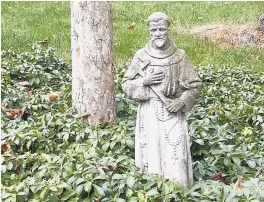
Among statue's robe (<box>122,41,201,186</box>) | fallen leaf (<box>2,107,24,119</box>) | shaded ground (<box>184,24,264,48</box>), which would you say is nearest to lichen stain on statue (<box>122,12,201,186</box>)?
statue's robe (<box>122,41,201,186</box>)

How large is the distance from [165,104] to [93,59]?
1.63 m

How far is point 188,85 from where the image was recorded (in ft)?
13.6

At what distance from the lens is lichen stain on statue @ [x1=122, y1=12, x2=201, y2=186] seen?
409cm

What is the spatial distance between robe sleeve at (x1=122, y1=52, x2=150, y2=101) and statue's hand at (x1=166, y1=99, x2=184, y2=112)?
0.19 metres

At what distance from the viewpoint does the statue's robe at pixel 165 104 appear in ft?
13.5

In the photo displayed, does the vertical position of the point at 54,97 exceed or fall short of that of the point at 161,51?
it falls short

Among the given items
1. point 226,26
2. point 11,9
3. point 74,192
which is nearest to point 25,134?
point 74,192

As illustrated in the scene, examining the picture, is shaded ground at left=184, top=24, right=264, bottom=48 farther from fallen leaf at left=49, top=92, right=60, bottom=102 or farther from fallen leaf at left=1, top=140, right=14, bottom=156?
fallen leaf at left=1, top=140, right=14, bottom=156

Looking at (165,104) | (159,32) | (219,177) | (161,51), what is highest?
(159,32)

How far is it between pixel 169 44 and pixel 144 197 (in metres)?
A: 1.10

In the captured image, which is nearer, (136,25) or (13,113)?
(13,113)

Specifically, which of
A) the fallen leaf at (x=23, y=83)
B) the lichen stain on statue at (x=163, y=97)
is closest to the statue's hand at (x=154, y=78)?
the lichen stain on statue at (x=163, y=97)

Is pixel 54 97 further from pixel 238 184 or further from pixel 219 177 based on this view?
pixel 238 184

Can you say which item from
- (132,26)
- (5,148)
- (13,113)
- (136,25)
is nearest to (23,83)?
(13,113)
